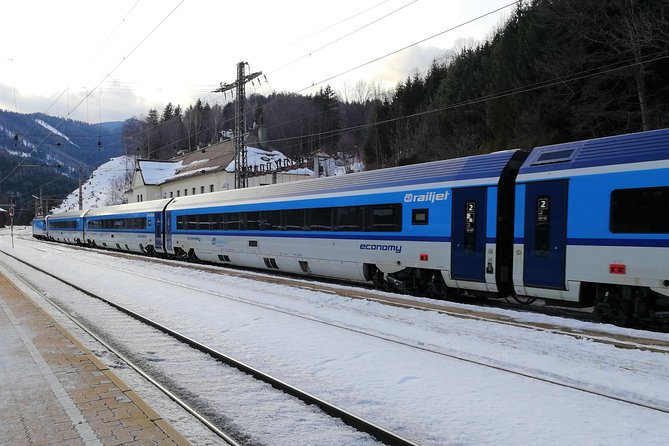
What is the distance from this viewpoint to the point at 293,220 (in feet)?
56.5

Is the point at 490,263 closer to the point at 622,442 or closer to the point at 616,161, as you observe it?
the point at 616,161

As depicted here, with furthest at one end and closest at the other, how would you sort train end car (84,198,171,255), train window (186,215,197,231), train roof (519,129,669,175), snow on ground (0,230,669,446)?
train end car (84,198,171,255)
train window (186,215,197,231)
train roof (519,129,669,175)
snow on ground (0,230,669,446)

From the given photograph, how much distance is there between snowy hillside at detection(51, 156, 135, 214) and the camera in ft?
428

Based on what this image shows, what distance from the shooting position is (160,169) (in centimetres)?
7719

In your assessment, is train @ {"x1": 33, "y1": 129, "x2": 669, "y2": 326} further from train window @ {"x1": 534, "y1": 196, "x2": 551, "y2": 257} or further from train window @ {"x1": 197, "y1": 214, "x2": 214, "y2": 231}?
train window @ {"x1": 197, "y1": 214, "x2": 214, "y2": 231}

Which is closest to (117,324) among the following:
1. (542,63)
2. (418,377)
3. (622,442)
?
(418,377)

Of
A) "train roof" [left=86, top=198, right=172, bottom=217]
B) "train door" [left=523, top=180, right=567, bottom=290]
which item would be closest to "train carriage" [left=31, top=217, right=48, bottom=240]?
"train roof" [left=86, top=198, right=172, bottom=217]

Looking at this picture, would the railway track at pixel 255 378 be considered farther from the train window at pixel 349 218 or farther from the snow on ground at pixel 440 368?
the train window at pixel 349 218

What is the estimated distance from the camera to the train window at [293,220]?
16.9m

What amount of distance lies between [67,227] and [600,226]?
165 ft

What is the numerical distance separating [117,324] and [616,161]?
954 centimetres

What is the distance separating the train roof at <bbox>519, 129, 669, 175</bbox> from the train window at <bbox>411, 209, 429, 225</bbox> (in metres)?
2.71

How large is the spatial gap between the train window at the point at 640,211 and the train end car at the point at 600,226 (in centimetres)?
1

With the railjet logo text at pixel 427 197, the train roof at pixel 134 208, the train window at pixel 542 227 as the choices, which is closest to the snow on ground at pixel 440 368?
the train window at pixel 542 227
